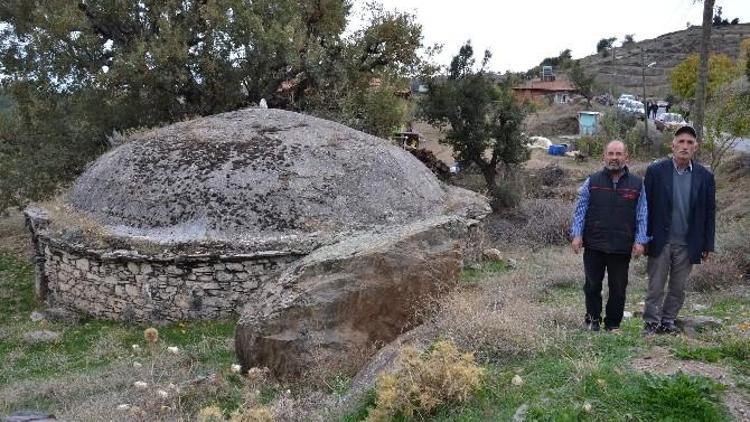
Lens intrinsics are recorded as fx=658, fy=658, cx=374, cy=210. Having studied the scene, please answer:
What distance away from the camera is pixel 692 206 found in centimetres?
527

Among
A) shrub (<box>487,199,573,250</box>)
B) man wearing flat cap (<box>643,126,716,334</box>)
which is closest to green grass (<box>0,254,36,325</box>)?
man wearing flat cap (<box>643,126,716,334</box>)

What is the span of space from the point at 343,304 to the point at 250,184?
4.34m

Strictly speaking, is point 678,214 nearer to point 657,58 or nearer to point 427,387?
point 427,387

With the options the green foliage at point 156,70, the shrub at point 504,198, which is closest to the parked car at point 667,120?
the shrub at point 504,198

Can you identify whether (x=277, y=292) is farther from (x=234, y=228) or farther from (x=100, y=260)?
(x=100, y=260)

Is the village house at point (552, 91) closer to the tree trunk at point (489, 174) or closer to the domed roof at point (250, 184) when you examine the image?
the tree trunk at point (489, 174)

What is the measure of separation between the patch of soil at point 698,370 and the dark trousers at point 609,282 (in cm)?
108

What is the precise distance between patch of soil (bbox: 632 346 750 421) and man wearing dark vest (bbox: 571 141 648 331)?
42.7 inches

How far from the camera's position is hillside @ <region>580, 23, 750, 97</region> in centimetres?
6075

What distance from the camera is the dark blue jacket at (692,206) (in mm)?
5266

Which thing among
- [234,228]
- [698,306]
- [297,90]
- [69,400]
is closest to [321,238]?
[234,228]

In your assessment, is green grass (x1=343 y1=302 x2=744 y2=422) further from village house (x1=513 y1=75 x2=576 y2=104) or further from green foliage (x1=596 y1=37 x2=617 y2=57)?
green foliage (x1=596 y1=37 x2=617 y2=57)

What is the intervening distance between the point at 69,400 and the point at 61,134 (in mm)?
10962

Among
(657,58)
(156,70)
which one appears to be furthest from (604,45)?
(156,70)
